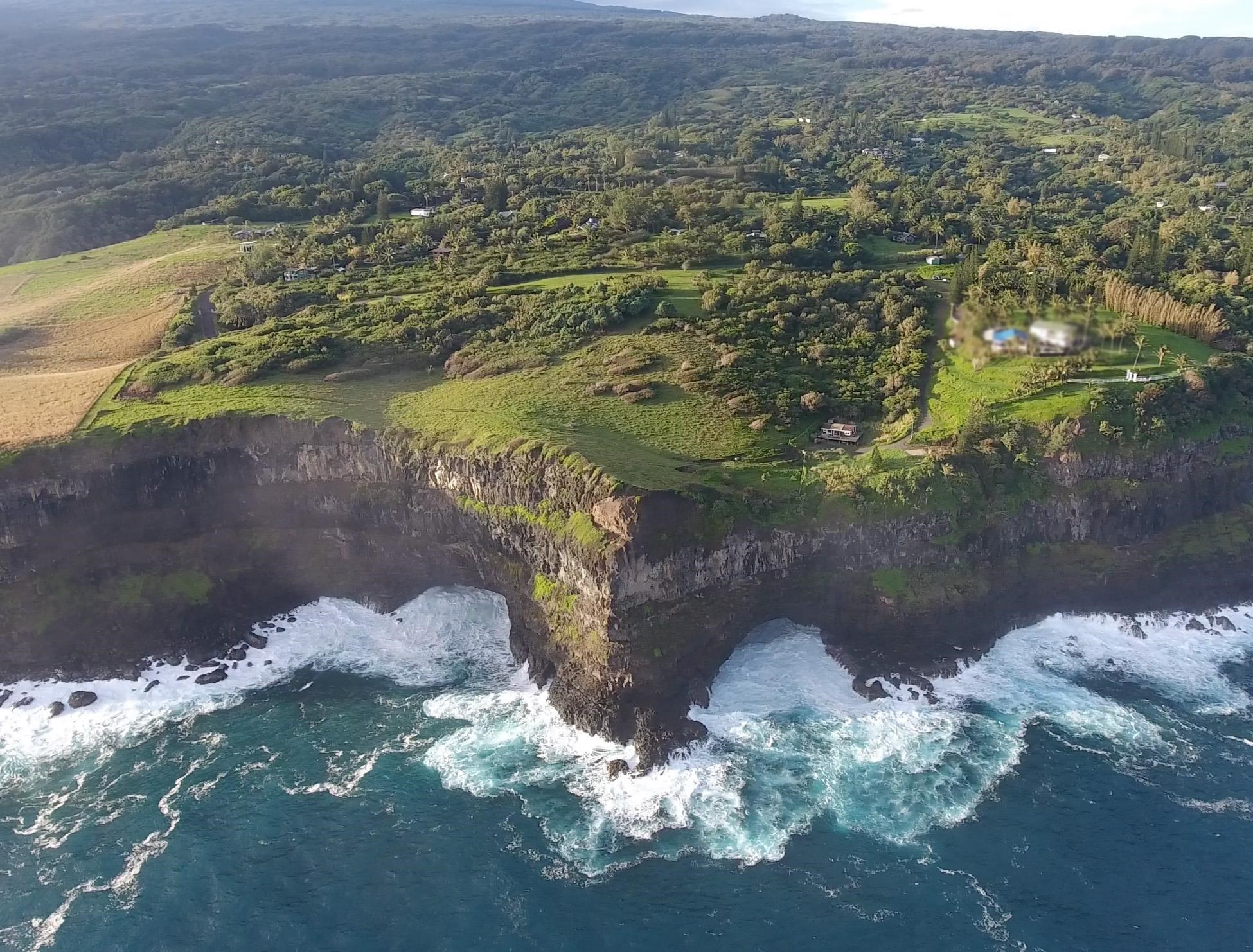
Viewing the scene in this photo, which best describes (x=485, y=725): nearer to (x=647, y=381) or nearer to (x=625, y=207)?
(x=647, y=381)

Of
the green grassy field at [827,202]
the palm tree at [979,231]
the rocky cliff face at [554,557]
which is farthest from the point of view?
the green grassy field at [827,202]

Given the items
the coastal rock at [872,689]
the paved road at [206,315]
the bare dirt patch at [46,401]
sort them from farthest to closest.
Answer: the paved road at [206,315] < the bare dirt patch at [46,401] < the coastal rock at [872,689]

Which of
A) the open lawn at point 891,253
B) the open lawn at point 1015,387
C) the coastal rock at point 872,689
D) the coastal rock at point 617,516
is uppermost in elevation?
the open lawn at point 891,253

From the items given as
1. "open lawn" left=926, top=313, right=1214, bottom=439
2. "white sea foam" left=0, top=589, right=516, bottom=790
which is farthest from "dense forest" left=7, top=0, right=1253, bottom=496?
"white sea foam" left=0, top=589, right=516, bottom=790

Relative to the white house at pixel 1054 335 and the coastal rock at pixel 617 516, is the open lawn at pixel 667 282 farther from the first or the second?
the white house at pixel 1054 335

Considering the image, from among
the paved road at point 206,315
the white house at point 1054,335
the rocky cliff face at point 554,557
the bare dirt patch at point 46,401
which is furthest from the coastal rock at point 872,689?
the paved road at point 206,315

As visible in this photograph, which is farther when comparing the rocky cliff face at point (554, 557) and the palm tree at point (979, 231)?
the palm tree at point (979, 231)
